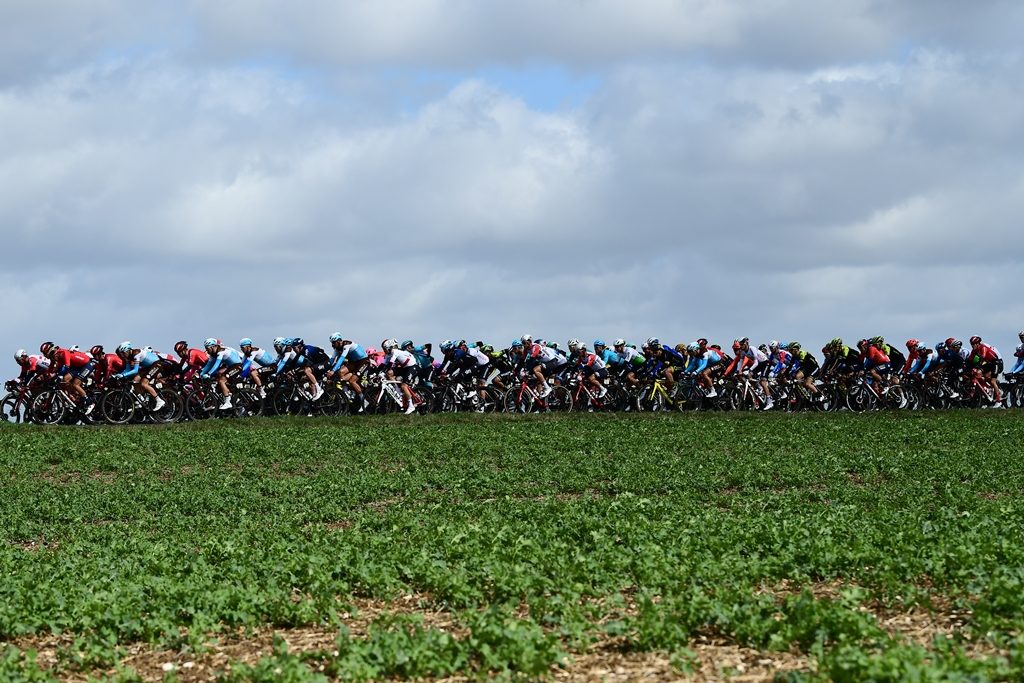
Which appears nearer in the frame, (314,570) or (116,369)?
(314,570)

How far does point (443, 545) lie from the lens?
47.3 feet

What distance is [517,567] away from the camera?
12688 millimetres

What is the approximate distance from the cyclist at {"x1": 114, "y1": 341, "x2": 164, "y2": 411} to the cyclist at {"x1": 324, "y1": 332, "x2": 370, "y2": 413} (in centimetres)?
422

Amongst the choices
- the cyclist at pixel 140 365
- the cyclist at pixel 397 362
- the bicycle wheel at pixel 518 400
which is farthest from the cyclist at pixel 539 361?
the cyclist at pixel 140 365

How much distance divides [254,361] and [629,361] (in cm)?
1141

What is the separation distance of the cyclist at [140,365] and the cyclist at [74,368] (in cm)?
101

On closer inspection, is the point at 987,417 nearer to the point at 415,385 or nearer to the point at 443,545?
the point at 415,385

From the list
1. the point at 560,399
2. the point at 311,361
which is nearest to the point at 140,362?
the point at 311,361

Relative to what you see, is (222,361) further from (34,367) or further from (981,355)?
(981,355)

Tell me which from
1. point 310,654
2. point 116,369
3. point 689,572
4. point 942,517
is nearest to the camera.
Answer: point 310,654

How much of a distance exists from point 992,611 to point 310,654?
16.0ft

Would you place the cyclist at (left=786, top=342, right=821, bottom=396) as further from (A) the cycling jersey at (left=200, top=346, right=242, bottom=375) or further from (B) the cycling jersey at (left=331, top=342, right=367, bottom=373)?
(A) the cycling jersey at (left=200, top=346, right=242, bottom=375)

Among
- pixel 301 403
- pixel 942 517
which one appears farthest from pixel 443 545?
pixel 301 403

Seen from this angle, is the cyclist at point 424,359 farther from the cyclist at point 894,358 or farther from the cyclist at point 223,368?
the cyclist at point 894,358
